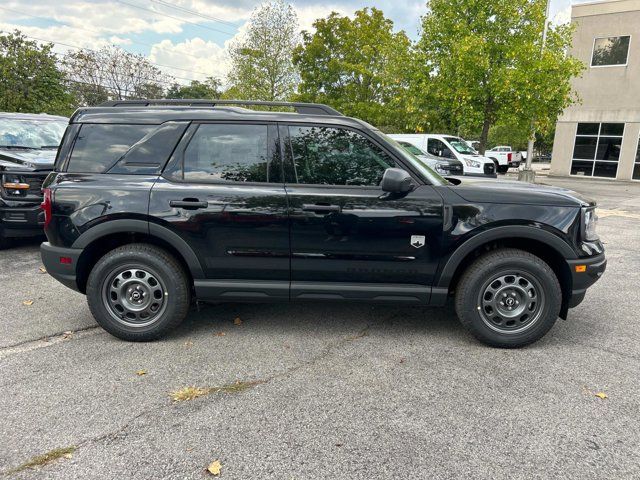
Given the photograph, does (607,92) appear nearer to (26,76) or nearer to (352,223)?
(352,223)

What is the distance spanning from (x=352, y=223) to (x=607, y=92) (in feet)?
80.7

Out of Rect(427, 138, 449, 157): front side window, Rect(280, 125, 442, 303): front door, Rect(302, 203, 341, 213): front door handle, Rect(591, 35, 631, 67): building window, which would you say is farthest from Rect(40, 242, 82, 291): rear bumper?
Rect(591, 35, 631, 67): building window

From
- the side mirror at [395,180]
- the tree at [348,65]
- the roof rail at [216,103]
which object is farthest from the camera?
the tree at [348,65]

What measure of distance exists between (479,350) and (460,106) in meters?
13.9

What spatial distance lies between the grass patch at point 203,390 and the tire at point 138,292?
87 centimetres

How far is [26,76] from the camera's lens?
21.6 m

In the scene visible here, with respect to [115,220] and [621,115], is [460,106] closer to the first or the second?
[621,115]

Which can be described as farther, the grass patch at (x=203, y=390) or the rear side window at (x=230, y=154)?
the rear side window at (x=230, y=154)

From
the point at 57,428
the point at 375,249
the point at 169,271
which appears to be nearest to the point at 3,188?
the point at 169,271

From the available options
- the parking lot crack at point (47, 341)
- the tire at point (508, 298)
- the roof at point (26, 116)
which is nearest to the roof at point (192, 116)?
the tire at point (508, 298)

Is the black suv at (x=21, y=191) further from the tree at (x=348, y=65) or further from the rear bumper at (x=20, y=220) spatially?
the tree at (x=348, y=65)

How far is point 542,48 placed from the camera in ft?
50.4

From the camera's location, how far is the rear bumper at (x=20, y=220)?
5996 millimetres

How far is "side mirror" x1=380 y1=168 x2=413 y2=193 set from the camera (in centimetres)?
338
